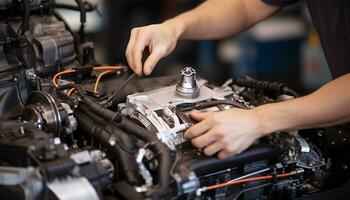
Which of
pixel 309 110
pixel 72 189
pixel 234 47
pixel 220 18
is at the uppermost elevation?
pixel 220 18

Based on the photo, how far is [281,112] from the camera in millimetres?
1290

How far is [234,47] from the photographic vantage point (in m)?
3.79

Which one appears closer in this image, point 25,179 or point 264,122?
point 25,179

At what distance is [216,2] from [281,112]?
713mm

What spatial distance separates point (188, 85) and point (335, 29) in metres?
0.54

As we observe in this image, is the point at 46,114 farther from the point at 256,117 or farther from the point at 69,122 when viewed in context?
the point at 256,117

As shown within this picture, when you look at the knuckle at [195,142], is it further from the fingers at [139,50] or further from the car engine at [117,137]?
the fingers at [139,50]

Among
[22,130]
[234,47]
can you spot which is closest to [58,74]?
[22,130]

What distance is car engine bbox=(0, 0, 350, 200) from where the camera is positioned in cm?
112

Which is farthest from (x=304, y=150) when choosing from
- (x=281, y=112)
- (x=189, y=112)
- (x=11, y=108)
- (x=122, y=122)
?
(x=11, y=108)

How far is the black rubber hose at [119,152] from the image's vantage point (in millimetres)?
1181

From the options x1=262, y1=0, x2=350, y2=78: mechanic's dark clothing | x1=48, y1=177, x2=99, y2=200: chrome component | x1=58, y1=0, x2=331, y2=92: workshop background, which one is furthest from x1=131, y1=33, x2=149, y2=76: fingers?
x1=58, y1=0, x2=331, y2=92: workshop background

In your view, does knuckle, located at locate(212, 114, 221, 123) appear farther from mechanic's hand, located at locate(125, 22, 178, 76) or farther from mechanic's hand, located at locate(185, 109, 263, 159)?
mechanic's hand, located at locate(125, 22, 178, 76)

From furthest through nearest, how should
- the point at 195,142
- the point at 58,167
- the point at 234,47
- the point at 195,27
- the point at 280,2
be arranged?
the point at 234,47 → the point at 280,2 → the point at 195,27 → the point at 195,142 → the point at 58,167
